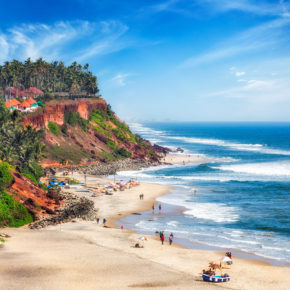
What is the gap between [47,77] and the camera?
129625mm

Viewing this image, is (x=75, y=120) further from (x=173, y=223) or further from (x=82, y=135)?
(x=173, y=223)

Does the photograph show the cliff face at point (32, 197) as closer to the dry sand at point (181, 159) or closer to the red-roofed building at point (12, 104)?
the red-roofed building at point (12, 104)

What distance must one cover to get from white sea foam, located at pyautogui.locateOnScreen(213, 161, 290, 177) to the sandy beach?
169 feet

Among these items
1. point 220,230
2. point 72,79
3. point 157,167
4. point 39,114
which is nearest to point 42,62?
point 72,79

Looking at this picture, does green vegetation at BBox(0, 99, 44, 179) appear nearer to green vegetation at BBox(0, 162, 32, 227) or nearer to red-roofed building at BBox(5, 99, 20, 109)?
green vegetation at BBox(0, 162, 32, 227)

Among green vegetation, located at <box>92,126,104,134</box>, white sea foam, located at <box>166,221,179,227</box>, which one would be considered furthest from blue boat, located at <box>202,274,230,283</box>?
green vegetation, located at <box>92,126,104,134</box>

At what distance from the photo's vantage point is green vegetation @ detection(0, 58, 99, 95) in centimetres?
10769

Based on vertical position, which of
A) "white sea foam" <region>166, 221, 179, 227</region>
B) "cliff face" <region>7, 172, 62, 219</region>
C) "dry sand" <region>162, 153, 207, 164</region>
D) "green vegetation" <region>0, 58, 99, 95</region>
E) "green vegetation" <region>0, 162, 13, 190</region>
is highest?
"green vegetation" <region>0, 58, 99, 95</region>

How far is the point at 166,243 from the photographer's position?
33.3 m

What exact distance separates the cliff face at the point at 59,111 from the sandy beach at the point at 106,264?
5078cm

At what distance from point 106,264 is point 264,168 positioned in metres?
69.1

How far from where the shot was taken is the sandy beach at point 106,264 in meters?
22.1

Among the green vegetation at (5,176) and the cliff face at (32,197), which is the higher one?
the green vegetation at (5,176)

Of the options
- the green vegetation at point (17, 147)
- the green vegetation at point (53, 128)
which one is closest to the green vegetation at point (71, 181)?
the green vegetation at point (17, 147)
